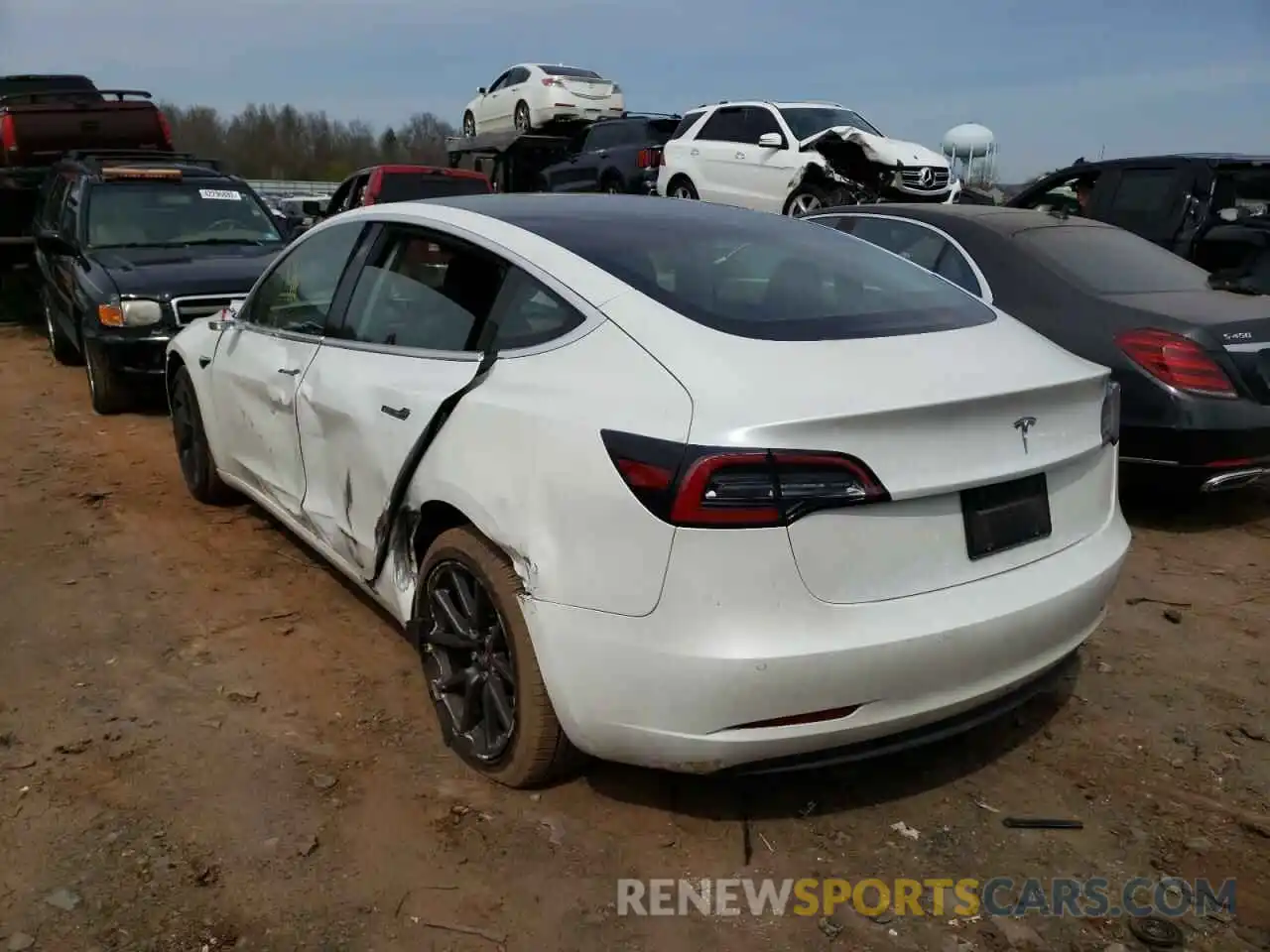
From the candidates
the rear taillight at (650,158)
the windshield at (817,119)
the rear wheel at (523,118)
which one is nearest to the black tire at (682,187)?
the rear taillight at (650,158)

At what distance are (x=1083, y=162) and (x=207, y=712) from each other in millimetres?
8057

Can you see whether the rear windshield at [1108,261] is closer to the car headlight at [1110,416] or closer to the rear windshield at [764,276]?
the rear windshield at [764,276]

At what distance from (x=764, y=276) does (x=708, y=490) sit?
41.6 inches

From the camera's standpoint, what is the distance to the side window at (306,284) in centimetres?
409

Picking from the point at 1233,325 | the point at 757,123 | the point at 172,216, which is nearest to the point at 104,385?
the point at 172,216

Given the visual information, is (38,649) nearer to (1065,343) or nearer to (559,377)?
(559,377)

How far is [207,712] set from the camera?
11.7ft

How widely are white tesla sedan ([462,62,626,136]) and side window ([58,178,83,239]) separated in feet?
34.7

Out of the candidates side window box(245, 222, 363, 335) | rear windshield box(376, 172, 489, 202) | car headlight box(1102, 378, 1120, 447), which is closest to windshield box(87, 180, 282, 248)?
side window box(245, 222, 363, 335)

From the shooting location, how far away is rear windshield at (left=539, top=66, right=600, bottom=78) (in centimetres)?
1875

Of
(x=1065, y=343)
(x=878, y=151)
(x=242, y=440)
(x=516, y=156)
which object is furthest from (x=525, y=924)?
(x=516, y=156)

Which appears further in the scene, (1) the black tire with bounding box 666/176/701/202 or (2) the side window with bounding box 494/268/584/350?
(1) the black tire with bounding box 666/176/701/202

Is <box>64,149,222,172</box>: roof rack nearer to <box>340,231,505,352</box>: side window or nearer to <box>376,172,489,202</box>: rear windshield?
<box>376,172,489,202</box>: rear windshield

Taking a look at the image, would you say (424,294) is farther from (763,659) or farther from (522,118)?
(522,118)
